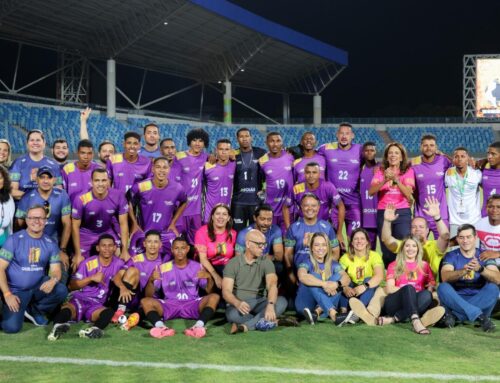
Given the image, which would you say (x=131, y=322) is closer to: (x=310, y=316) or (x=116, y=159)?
(x=310, y=316)

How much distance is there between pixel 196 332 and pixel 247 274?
3.01ft

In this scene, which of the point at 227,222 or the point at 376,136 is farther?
the point at 376,136

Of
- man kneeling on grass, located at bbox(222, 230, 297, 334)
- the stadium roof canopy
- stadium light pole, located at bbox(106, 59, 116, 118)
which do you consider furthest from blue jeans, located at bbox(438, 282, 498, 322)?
stadium light pole, located at bbox(106, 59, 116, 118)

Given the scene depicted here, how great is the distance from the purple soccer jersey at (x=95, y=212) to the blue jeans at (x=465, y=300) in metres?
3.62

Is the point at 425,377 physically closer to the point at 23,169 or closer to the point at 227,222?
the point at 227,222

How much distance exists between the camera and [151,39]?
99.7ft

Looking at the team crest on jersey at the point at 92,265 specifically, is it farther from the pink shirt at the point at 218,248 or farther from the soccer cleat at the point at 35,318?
the pink shirt at the point at 218,248

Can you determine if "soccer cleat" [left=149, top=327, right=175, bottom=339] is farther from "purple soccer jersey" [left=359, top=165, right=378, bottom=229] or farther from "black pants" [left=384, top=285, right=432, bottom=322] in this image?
"purple soccer jersey" [left=359, top=165, right=378, bottom=229]

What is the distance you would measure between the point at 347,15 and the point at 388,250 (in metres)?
62.3

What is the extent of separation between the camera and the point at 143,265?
639 cm

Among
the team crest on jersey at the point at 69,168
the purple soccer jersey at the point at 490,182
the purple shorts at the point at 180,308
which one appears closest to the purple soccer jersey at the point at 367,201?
the purple soccer jersey at the point at 490,182

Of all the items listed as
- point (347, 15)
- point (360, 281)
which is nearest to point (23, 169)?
point (360, 281)

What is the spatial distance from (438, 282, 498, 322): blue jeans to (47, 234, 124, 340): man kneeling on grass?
3363mm

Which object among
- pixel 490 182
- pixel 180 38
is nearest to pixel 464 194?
pixel 490 182
